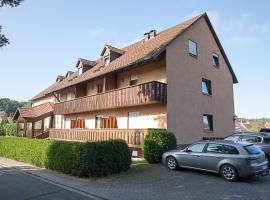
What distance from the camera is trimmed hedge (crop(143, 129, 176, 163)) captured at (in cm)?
1467

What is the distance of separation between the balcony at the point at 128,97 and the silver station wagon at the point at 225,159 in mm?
5184

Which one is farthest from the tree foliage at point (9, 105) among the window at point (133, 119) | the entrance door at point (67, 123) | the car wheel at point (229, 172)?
the car wheel at point (229, 172)

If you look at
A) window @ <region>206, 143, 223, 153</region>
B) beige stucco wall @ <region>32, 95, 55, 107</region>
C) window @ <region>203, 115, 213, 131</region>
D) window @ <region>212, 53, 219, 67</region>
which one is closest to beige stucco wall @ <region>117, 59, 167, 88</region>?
window @ <region>203, 115, 213, 131</region>

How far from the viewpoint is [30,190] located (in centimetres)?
971

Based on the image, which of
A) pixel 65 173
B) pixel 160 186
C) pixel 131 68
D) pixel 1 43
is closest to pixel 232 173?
pixel 160 186

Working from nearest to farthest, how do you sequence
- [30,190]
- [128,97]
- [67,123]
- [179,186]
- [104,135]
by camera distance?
[30,190] < [179,186] < [128,97] < [104,135] < [67,123]

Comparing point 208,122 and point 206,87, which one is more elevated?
point 206,87

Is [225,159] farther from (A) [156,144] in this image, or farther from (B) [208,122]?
(B) [208,122]

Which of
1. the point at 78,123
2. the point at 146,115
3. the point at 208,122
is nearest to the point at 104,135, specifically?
the point at 146,115

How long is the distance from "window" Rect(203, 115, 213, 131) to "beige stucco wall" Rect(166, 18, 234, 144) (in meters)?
0.38

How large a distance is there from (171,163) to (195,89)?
941 cm

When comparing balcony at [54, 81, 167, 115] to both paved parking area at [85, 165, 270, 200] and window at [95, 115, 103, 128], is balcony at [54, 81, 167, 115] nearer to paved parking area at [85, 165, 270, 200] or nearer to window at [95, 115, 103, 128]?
window at [95, 115, 103, 128]

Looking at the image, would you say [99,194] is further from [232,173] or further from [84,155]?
[232,173]

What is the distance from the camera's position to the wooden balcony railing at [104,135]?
16.8 meters
